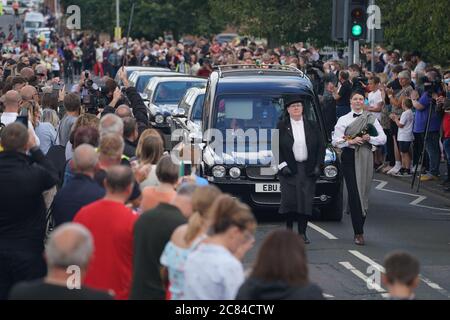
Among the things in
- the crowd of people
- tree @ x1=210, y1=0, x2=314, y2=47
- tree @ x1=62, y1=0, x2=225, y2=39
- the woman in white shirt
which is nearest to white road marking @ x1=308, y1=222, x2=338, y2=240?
the crowd of people

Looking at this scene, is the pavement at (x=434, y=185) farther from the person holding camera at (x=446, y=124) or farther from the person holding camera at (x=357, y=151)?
the person holding camera at (x=357, y=151)

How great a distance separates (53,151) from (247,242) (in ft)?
20.6

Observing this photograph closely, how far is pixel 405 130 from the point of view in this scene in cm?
2412

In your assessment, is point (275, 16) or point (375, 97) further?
point (275, 16)

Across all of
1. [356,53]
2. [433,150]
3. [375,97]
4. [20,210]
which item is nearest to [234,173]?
[433,150]

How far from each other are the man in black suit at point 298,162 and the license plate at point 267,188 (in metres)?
1.88

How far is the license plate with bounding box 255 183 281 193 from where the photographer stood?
56.0 ft

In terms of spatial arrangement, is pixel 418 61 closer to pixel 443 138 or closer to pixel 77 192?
pixel 443 138

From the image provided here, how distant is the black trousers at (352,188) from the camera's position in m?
15.6

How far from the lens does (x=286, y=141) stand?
49.4 ft

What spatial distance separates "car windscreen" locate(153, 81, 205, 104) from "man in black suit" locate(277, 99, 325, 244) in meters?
15.0

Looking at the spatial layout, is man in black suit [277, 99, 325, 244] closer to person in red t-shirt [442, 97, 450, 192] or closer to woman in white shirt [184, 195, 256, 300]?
person in red t-shirt [442, 97, 450, 192]

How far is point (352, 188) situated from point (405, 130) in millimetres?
8732

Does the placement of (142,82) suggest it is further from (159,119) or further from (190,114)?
(190,114)
